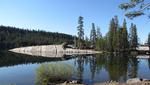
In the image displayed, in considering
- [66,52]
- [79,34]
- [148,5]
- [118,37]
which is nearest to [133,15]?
[148,5]

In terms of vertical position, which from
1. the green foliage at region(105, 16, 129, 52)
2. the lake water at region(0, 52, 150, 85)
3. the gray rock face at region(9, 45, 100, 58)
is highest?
the green foliage at region(105, 16, 129, 52)

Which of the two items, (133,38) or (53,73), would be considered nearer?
(53,73)

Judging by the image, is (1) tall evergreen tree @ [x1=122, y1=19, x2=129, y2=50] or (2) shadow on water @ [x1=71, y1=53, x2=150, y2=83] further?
(1) tall evergreen tree @ [x1=122, y1=19, x2=129, y2=50]

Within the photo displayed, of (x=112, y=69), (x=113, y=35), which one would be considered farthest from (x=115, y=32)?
(x=112, y=69)

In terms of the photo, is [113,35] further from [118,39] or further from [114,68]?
[114,68]

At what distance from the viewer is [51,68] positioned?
33.5m

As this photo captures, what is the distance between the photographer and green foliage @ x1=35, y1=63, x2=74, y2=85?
33.5 meters

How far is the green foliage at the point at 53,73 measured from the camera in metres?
33.5

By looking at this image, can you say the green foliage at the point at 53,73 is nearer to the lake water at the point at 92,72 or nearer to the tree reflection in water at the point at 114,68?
the lake water at the point at 92,72

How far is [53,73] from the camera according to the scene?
111ft

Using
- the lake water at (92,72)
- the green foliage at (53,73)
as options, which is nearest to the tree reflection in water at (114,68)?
the lake water at (92,72)

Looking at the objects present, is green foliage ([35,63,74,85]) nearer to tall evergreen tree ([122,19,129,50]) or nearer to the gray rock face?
the gray rock face

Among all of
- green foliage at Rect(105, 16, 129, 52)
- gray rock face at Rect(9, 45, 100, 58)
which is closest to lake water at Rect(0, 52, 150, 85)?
gray rock face at Rect(9, 45, 100, 58)

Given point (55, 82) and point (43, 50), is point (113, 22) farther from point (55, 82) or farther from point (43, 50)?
point (55, 82)
